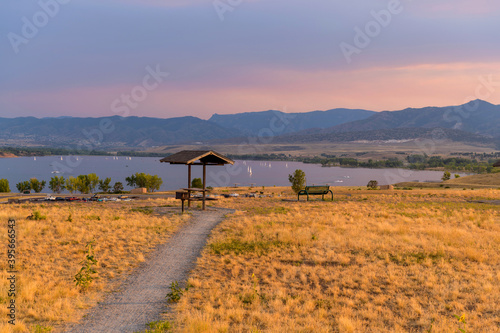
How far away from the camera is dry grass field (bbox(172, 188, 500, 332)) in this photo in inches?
309

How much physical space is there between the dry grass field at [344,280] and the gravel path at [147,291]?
0.56m

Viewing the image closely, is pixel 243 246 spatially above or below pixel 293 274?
above

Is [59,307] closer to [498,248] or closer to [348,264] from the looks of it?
[348,264]

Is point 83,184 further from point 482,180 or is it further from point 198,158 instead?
point 482,180

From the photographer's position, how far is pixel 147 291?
9.48 m

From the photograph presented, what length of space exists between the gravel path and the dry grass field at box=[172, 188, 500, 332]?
561 millimetres

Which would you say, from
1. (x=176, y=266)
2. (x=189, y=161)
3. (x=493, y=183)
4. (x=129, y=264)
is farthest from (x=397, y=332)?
(x=493, y=183)

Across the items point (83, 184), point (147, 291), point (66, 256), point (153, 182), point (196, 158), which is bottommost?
point (83, 184)

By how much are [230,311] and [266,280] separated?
2.40 m

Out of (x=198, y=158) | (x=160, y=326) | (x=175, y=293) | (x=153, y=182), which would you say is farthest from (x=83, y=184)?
(x=160, y=326)

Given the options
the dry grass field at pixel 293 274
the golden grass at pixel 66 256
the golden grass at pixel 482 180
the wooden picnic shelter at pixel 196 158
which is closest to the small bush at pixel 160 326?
the dry grass field at pixel 293 274

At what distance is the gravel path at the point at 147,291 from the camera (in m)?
7.64

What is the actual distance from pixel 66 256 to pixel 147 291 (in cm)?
459

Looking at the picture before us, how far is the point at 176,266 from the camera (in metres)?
11.6
